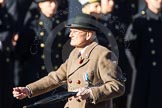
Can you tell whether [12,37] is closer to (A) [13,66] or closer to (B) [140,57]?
(A) [13,66]

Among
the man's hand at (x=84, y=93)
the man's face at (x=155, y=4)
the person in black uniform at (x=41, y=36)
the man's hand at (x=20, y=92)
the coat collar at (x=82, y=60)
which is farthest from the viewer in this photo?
the person in black uniform at (x=41, y=36)

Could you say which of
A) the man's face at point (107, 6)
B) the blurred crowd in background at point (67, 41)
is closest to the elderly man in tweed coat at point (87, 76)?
the blurred crowd in background at point (67, 41)

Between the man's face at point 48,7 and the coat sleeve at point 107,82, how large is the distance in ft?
5.78

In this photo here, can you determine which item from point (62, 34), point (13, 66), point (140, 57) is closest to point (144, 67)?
point (140, 57)

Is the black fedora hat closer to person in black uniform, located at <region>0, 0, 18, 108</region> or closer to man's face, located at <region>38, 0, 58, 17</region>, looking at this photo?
man's face, located at <region>38, 0, 58, 17</region>

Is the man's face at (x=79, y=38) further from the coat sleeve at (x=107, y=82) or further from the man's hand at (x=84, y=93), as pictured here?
the man's hand at (x=84, y=93)

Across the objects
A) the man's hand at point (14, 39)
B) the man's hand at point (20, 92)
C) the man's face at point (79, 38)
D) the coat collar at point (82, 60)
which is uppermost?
the man's hand at point (14, 39)

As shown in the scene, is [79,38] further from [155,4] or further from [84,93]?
[155,4]

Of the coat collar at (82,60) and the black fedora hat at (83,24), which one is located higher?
the black fedora hat at (83,24)

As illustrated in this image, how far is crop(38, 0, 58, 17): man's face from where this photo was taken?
17.9 feet

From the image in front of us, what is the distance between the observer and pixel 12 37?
553 cm

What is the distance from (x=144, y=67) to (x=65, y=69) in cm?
147

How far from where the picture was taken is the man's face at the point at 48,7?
546 cm

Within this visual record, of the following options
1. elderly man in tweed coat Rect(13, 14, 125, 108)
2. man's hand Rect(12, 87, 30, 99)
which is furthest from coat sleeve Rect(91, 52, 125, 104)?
man's hand Rect(12, 87, 30, 99)
